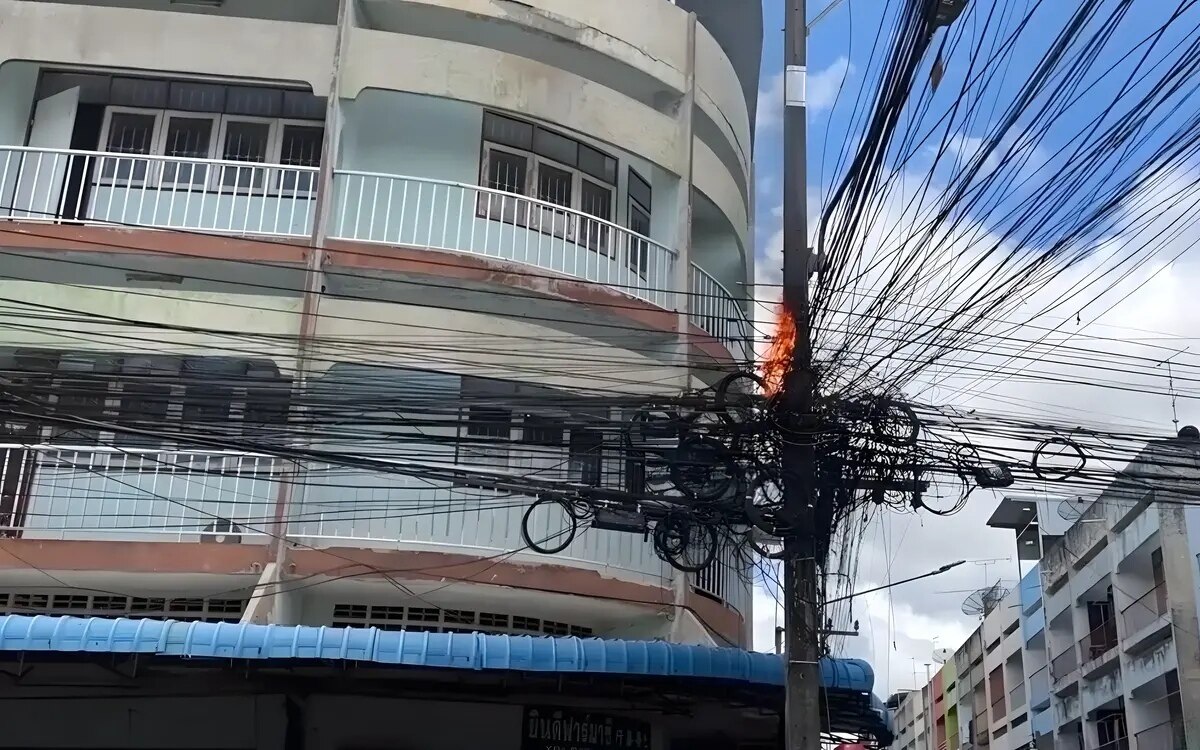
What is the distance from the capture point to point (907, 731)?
7169cm

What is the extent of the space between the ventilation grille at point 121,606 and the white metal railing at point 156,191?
12.8 feet

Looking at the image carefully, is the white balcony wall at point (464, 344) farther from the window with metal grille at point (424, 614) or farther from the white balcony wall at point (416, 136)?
the window with metal grille at point (424, 614)

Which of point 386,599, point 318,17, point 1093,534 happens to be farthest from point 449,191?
point 1093,534

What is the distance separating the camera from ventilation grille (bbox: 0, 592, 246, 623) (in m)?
11.6

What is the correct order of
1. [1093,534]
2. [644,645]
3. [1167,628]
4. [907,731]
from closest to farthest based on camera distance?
[644,645]
[1167,628]
[1093,534]
[907,731]

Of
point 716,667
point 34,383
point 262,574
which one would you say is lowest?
point 716,667

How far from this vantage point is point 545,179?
1388cm

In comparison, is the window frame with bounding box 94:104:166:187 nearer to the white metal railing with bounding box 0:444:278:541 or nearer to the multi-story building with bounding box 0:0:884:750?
the multi-story building with bounding box 0:0:884:750

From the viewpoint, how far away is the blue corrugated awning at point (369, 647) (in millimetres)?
9266

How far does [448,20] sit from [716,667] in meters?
7.71

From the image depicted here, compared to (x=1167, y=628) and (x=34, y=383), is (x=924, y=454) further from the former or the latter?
(x=1167, y=628)

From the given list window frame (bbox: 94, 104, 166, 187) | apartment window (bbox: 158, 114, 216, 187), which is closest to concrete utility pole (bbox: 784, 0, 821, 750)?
apartment window (bbox: 158, 114, 216, 187)

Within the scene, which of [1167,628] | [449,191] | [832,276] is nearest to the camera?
[832,276]

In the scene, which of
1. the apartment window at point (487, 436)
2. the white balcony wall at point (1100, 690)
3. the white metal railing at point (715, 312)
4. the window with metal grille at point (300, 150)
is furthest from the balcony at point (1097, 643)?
the window with metal grille at point (300, 150)
